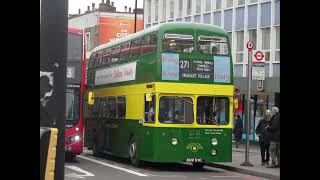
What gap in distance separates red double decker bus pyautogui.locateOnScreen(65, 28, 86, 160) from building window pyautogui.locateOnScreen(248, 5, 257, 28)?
62.6 feet

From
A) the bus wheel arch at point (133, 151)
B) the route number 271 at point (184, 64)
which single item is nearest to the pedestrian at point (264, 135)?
the route number 271 at point (184, 64)

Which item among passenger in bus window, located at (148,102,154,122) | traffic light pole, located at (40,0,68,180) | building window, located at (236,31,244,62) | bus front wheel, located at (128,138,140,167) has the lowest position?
bus front wheel, located at (128,138,140,167)

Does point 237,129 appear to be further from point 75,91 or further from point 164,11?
point 164,11

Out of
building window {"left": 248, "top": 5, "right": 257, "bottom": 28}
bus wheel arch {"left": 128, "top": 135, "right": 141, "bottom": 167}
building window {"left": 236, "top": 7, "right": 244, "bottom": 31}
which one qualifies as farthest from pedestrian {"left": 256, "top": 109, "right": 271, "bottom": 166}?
building window {"left": 236, "top": 7, "right": 244, "bottom": 31}

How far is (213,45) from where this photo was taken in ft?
60.3

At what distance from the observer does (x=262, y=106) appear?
32.0 m

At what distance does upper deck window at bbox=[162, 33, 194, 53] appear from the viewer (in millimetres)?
17766

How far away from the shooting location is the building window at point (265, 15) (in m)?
35.3

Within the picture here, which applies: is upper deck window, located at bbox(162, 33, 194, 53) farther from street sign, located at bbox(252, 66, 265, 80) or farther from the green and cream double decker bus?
street sign, located at bbox(252, 66, 265, 80)

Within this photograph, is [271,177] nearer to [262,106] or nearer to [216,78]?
[216,78]

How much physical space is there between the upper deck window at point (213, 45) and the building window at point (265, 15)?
17.4m

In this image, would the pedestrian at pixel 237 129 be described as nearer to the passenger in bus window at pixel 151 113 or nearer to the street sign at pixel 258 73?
the street sign at pixel 258 73

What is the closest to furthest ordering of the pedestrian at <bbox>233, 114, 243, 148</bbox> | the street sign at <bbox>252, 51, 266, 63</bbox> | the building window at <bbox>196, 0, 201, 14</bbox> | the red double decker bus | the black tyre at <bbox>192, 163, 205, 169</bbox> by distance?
the red double decker bus < the street sign at <bbox>252, 51, 266, 63</bbox> < the black tyre at <bbox>192, 163, 205, 169</bbox> < the pedestrian at <bbox>233, 114, 243, 148</bbox> < the building window at <bbox>196, 0, 201, 14</bbox>

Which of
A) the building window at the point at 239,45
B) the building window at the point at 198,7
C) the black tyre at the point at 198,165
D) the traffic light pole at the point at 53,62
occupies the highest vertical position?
the building window at the point at 198,7
